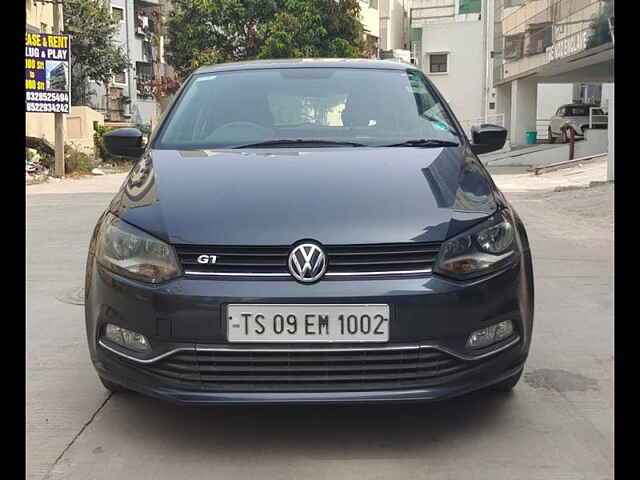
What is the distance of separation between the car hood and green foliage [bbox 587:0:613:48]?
20.3 metres

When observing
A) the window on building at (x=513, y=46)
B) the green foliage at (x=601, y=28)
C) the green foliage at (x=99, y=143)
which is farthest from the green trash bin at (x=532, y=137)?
the green foliage at (x=99, y=143)

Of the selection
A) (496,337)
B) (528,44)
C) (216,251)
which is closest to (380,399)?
(496,337)

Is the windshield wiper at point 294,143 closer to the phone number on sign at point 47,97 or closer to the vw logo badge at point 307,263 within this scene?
the vw logo badge at point 307,263

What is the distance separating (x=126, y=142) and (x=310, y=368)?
219cm

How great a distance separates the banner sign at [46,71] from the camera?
19688mm

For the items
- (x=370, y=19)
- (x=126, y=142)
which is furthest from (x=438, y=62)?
(x=126, y=142)

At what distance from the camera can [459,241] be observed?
3049 mm

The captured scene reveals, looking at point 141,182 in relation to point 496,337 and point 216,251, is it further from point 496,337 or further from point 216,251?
point 496,337

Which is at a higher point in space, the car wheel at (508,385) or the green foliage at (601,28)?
the green foliage at (601,28)

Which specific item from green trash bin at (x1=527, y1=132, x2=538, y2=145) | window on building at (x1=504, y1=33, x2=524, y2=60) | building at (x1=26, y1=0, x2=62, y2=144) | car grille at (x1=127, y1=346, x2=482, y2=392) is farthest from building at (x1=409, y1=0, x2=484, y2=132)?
car grille at (x1=127, y1=346, x2=482, y2=392)

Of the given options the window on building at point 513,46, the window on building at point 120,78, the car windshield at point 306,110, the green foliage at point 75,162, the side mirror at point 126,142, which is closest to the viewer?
the car windshield at point 306,110

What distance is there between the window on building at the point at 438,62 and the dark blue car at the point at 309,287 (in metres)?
44.1

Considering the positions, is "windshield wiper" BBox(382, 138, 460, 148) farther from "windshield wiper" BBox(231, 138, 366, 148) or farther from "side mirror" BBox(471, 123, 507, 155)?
"side mirror" BBox(471, 123, 507, 155)

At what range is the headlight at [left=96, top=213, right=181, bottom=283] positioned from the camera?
303 cm
